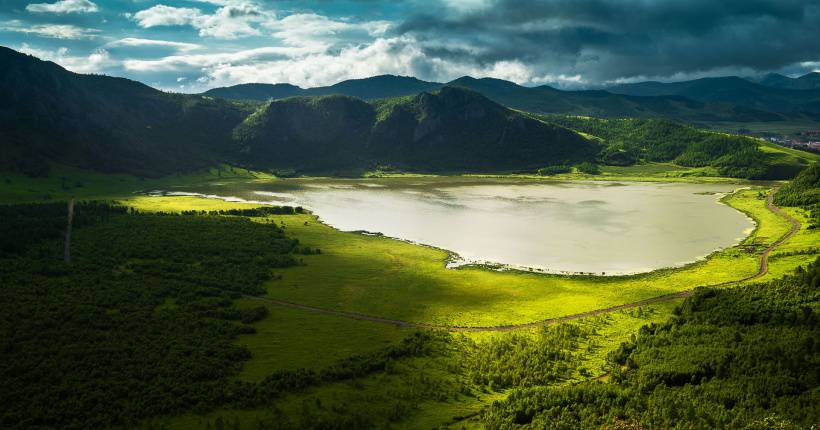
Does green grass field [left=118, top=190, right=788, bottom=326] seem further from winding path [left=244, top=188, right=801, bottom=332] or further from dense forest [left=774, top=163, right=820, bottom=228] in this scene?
dense forest [left=774, top=163, right=820, bottom=228]

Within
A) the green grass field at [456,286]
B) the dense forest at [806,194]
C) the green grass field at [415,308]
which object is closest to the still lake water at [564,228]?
the green grass field at [415,308]

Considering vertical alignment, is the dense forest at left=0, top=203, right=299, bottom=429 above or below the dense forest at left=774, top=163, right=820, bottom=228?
below

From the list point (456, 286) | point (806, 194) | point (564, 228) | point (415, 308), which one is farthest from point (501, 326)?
point (806, 194)

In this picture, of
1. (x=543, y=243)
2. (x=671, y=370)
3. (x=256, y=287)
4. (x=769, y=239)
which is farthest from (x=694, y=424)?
(x=769, y=239)

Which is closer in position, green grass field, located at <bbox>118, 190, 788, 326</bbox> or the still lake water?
green grass field, located at <bbox>118, 190, 788, 326</bbox>

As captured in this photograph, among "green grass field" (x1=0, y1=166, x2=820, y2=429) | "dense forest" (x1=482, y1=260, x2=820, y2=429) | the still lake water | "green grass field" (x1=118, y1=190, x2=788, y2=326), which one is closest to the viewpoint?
"dense forest" (x1=482, y1=260, x2=820, y2=429)

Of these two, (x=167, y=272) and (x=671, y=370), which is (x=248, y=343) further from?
(x=671, y=370)

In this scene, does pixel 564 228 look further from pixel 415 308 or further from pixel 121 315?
pixel 121 315

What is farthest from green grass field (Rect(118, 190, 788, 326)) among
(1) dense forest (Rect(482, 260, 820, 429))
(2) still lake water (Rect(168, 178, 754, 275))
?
(1) dense forest (Rect(482, 260, 820, 429))
